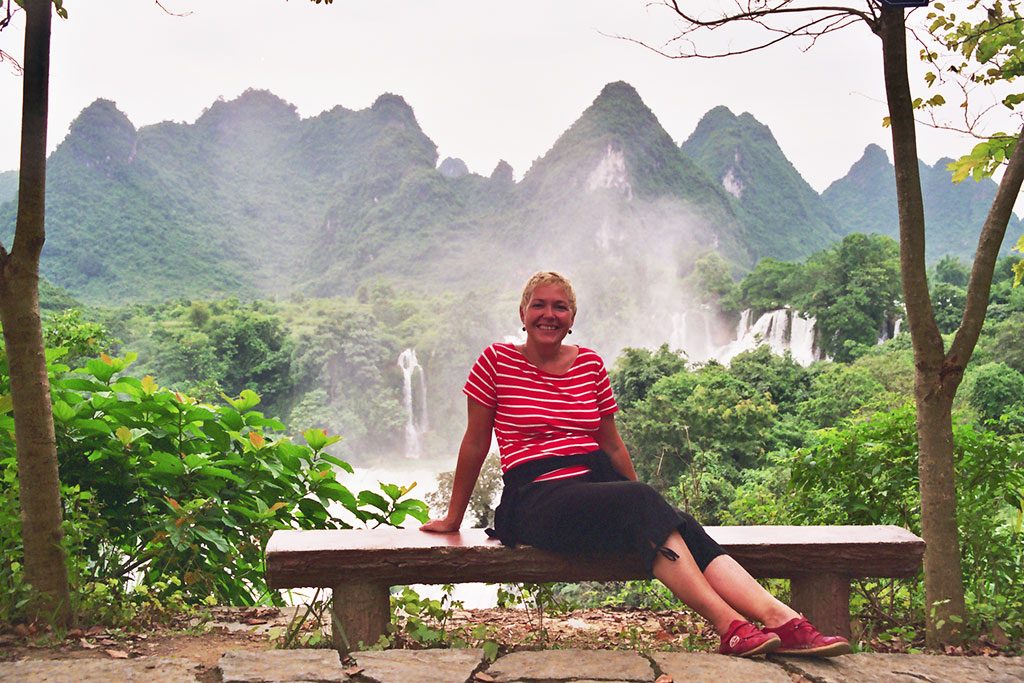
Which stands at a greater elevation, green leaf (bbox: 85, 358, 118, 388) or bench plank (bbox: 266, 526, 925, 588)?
green leaf (bbox: 85, 358, 118, 388)

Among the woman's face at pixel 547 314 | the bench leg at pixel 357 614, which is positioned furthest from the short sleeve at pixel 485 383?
the bench leg at pixel 357 614

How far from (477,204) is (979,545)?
70.8 metres

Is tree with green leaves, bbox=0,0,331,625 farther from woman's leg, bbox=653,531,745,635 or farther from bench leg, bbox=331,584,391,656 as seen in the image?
woman's leg, bbox=653,531,745,635

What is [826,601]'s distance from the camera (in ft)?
8.11

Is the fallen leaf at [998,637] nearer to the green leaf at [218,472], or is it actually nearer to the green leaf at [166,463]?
the green leaf at [218,472]

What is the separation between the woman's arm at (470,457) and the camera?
2404mm

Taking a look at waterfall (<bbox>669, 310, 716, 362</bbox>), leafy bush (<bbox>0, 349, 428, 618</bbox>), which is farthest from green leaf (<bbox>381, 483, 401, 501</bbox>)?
waterfall (<bbox>669, 310, 716, 362</bbox>)

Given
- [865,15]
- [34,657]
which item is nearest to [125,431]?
[34,657]

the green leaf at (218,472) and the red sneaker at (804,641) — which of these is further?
the green leaf at (218,472)

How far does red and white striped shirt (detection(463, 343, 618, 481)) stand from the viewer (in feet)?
8.03

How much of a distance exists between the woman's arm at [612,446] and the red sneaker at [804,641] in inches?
23.7

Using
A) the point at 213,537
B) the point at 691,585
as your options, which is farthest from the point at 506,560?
the point at 213,537

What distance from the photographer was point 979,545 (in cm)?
295

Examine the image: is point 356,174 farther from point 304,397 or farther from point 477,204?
point 304,397
